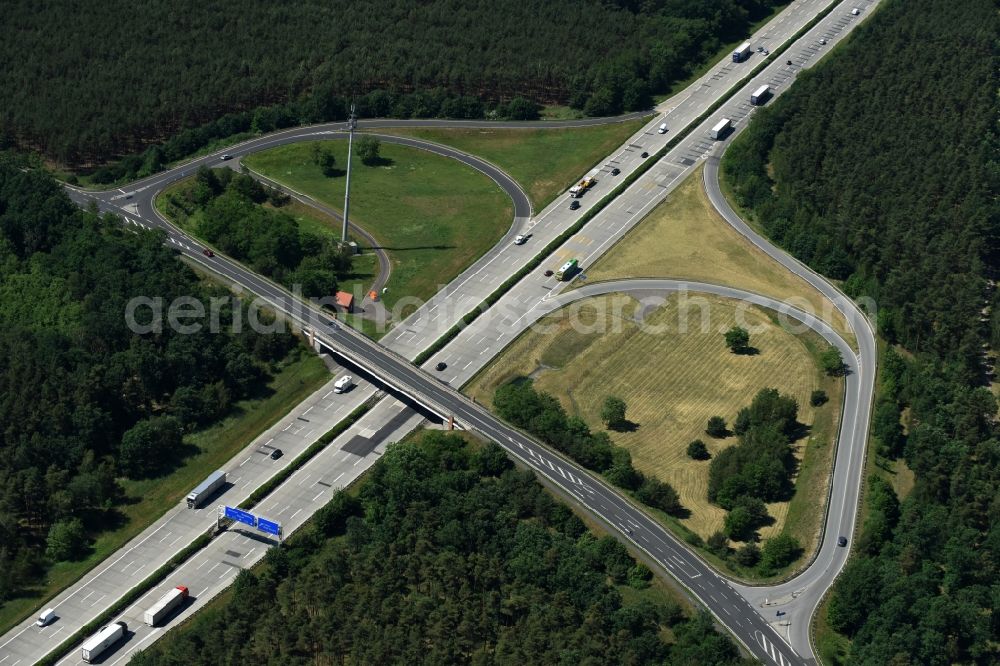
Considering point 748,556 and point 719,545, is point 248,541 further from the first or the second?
point 748,556

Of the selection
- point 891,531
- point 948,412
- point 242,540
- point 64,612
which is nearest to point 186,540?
point 242,540

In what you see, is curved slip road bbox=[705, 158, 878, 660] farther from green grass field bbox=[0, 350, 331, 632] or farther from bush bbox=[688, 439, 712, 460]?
green grass field bbox=[0, 350, 331, 632]

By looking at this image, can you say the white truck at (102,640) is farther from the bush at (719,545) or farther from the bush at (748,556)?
the bush at (748,556)

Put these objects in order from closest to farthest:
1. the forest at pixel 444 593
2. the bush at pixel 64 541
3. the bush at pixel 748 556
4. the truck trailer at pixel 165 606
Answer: the forest at pixel 444 593
the truck trailer at pixel 165 606
the bush at pixel 748 556
the bush at pixel 64 541

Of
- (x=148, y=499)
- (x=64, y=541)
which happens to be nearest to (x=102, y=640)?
(x=64, y=541)

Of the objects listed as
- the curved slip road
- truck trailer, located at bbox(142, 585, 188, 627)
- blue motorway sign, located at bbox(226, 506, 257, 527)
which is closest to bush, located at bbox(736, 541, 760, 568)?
the curved slip road

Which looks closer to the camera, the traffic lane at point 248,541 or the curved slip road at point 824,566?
the curved slip road at point 824,566

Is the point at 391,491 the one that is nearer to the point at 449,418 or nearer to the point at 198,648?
the point at 449,418

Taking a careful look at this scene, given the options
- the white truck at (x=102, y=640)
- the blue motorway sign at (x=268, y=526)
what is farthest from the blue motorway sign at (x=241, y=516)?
the white truck at (x=102, y=640)
